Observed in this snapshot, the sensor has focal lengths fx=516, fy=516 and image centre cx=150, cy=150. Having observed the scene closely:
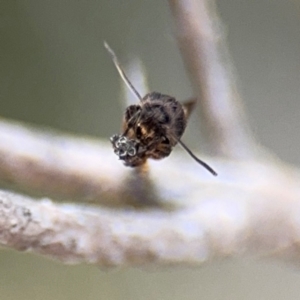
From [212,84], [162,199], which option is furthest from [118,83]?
[162,199]

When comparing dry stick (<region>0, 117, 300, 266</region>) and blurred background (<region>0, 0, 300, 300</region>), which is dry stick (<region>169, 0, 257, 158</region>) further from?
blurred background (<region>0, 0, 300, 300</region>)

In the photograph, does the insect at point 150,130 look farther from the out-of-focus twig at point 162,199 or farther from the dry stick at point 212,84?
the dry stick at point 212,84

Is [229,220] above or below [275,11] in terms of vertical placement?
below

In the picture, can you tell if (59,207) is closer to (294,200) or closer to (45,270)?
(294,200)

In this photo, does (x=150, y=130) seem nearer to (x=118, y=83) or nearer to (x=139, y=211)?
(x=139, y=211)

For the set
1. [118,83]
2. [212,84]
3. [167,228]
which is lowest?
[167,228]

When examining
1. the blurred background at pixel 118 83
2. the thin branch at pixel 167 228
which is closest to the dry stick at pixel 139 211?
the thin branch at pixel 167 228

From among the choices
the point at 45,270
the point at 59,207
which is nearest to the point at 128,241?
the point at 59,207
